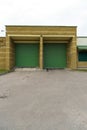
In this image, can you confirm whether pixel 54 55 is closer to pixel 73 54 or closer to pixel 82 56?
pixel 73 54

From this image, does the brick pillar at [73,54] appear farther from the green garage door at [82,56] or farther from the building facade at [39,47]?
the green garage door at [82,56]

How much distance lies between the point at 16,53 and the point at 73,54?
28.3 feet

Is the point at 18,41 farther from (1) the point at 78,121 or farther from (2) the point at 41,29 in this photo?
(1) the point at 78,121

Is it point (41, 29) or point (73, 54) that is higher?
point (41, 29)

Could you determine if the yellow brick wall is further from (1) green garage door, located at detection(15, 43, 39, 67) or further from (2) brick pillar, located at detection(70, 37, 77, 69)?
(2) brick pillar, located at detection(70, 37, 77, 69)

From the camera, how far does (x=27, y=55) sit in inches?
1432

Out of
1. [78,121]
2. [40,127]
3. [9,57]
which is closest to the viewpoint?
[40,127]

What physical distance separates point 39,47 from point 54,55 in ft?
8.31

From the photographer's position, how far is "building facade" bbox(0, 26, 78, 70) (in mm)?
33688

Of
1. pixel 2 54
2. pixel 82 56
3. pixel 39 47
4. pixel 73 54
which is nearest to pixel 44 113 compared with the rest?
pixel 73 54

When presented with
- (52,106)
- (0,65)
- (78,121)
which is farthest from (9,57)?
(78,121)

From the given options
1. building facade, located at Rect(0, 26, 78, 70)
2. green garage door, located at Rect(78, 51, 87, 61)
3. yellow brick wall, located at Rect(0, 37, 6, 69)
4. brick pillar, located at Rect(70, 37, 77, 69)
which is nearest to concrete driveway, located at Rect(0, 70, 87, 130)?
brick pillar, located at Rect(70, 37, 77, 69)

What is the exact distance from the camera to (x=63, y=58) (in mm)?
36500

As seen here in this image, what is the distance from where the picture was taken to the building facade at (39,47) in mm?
33688
